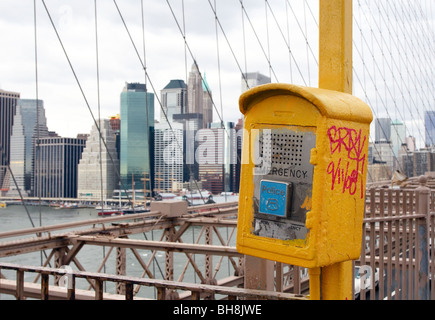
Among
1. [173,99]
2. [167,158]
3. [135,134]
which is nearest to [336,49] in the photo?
[135,134]

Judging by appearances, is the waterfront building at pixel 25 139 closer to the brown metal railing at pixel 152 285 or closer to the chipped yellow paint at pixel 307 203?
the brown metal railing at pixel 152 285

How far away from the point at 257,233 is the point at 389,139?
22929 millimetres

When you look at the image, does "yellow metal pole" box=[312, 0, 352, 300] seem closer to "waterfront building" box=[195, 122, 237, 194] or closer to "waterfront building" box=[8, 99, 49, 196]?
"waterfront building" box=[8, 99, 49, 196]

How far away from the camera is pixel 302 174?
2.44 meters

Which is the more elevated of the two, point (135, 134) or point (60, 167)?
point (135, 134)

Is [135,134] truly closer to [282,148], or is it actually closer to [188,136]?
[188,136]

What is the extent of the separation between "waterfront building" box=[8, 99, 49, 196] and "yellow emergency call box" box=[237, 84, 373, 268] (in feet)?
27.3

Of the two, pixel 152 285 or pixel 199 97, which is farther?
pixel 199 97

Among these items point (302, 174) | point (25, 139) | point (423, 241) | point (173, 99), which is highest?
point (173, 99)

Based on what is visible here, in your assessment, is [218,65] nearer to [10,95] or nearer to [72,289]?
[10,95]

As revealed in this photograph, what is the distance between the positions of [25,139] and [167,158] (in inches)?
158
